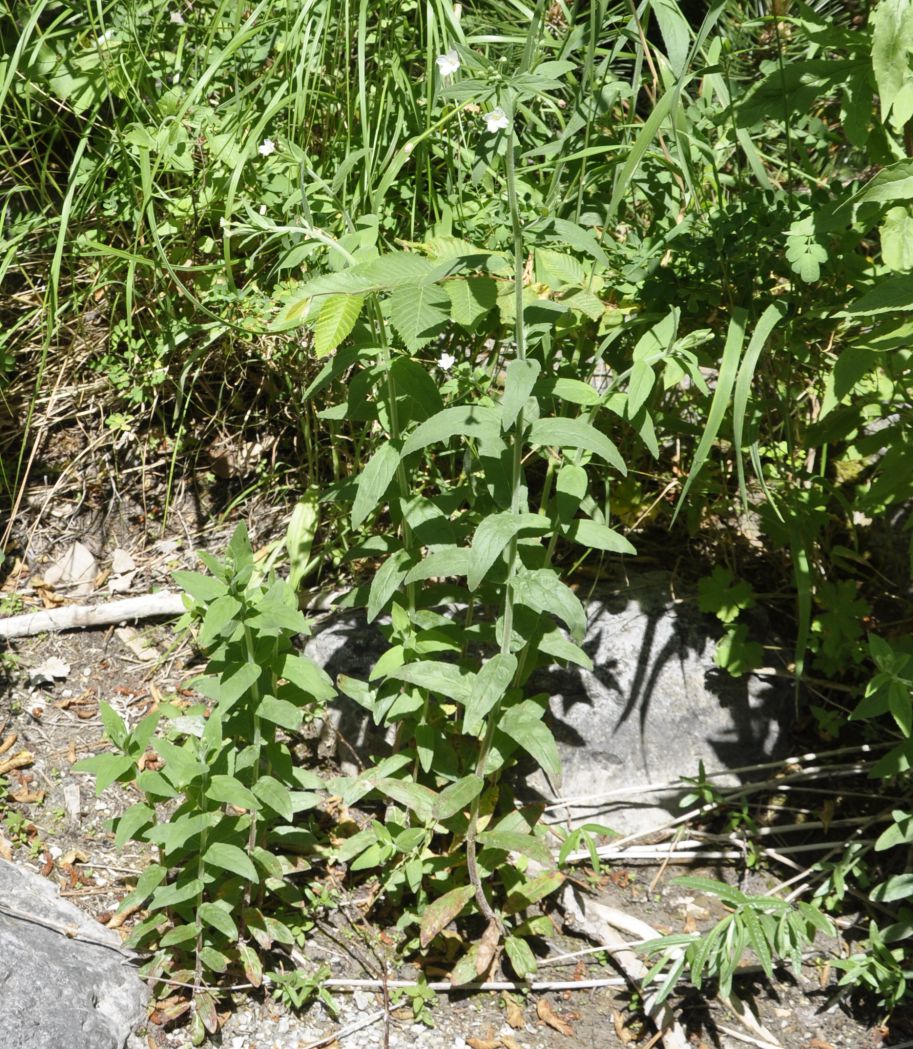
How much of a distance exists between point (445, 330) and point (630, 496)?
530 mm

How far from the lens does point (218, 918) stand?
171 cm

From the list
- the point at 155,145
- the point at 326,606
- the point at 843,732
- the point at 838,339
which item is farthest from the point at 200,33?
the point at 843,732

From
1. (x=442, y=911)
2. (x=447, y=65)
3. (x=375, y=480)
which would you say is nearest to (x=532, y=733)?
(x=442, y=911)

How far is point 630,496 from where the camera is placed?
2365 mm

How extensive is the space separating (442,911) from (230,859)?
1.22 feet

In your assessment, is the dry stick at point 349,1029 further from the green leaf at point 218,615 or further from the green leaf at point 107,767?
the green leaf at point 218,615

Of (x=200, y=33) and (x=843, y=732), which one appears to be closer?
(x=843, y=732)

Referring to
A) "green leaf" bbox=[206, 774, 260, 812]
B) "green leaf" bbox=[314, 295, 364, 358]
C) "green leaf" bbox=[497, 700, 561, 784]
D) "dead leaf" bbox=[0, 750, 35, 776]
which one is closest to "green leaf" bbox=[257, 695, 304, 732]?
"green leaf" bbox=[206, 774, 260, 812]

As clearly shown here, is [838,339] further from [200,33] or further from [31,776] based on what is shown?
[31,776]

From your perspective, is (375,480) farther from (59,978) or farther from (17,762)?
(17,762)

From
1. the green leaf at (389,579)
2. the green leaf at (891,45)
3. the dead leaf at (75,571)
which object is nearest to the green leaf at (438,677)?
the green leaf at (389,579)

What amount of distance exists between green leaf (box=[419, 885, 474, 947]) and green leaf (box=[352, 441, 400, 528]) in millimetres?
651

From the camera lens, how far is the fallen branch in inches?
101

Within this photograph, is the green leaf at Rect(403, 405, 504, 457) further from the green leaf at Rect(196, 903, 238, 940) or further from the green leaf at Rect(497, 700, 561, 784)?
the green leaf at Rect(196, 903, 238, 940)
